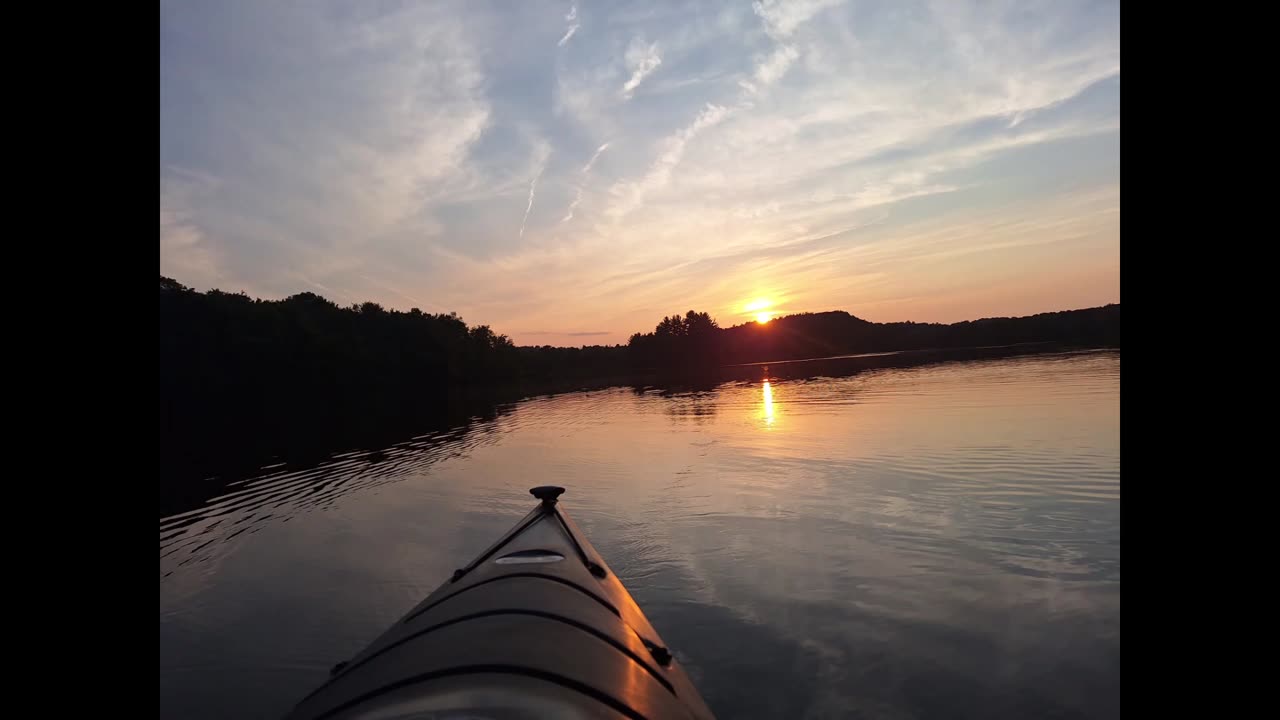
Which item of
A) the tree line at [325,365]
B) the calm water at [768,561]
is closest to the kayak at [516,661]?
the calm water at [768,561]

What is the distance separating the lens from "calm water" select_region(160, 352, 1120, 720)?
6062mm

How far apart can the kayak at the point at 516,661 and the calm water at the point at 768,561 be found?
2039 mm

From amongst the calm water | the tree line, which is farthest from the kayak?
the tree line

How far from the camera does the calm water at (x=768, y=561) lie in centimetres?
606

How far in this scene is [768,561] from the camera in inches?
361

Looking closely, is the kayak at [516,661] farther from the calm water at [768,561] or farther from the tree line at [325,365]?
the tree line at [325,365]

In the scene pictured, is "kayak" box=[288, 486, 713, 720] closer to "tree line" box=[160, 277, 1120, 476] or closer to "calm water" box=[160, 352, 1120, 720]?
"calm water" box=[160, 352, 1120, 720]

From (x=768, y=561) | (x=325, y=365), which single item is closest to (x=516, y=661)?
(x=768, y=561)

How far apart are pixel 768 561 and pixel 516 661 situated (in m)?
6.62

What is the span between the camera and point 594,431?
2642 cm
